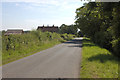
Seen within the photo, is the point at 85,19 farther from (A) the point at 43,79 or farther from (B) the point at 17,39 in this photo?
(A) the point at 43,79

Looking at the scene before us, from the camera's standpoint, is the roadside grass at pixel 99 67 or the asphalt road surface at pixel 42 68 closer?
the roadside grass at pixel 99 67

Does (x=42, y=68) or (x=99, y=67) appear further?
(x=42, y=68)

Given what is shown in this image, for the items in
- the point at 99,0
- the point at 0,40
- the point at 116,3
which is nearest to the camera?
the point at 116,3

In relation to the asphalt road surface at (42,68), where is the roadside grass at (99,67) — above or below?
above

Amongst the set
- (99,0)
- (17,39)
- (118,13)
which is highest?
(99,0)

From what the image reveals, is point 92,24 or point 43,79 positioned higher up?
point 92,24

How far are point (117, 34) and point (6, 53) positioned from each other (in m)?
11.0

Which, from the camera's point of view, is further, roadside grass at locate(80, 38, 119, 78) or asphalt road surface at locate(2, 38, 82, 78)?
asphalt road surface at locate(2, 38, 82, 78)

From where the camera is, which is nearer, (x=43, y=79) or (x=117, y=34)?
(x=43, y=79)

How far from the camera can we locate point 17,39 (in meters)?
18.4

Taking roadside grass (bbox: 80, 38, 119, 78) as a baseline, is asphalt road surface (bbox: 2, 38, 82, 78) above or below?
below

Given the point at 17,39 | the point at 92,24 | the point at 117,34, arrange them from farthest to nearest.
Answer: the point at 92,24, the point at 17,39, the point at 117,34

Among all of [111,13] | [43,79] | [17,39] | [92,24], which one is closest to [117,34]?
[111,13]

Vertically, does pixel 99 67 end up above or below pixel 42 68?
above
